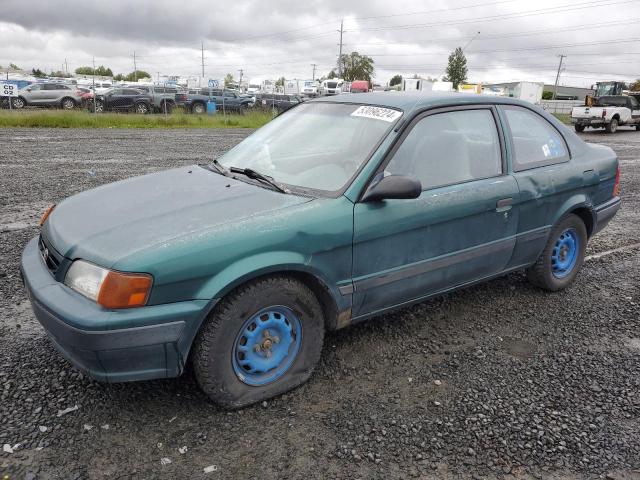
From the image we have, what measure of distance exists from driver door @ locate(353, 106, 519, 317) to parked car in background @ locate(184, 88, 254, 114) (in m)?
25.2

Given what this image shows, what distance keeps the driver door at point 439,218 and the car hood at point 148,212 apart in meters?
0.53

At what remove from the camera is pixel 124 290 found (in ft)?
7.28

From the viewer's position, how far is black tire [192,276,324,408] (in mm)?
2430

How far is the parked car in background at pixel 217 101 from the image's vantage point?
2831 centimetres

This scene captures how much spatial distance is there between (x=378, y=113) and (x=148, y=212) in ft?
4.98

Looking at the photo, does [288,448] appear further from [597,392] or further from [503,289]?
[503,289]

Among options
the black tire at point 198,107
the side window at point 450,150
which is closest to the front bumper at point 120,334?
the side window at point 450,150

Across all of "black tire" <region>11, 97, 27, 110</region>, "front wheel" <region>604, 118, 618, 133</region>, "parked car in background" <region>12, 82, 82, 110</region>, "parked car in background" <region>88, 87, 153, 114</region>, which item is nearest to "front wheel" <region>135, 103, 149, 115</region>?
"parked car in background" <region>88, 87, 153, 114</region>

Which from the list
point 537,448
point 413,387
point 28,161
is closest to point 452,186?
point 413,387

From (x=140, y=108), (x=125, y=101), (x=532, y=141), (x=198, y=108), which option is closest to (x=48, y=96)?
(x=125, y=101)

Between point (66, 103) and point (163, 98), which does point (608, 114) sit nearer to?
point (163, 98)

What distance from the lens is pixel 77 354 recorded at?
7.47 ft

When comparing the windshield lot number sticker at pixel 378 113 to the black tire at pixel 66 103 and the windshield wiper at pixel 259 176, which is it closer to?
the windshield wiper at pixel 259 176

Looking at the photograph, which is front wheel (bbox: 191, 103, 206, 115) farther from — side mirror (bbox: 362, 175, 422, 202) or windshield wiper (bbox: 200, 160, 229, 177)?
side mirror (bbox: 362, 175, 422, 202)
